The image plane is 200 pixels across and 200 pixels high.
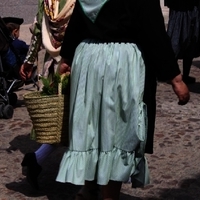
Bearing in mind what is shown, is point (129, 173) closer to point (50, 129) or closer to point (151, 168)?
point (50, 129)

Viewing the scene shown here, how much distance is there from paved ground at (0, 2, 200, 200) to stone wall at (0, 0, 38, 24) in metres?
6.01

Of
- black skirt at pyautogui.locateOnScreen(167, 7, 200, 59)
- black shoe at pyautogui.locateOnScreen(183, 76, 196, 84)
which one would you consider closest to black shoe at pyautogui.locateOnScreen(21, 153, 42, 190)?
black skirt at pyautogui.locateOnScreen(167, 7, 200, 59)

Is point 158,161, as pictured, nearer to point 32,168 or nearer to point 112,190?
point 32,168

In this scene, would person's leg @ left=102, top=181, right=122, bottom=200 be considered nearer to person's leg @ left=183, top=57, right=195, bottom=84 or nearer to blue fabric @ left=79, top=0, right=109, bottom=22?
blue fabric @ left=79, top=0, right=109, bottom=22

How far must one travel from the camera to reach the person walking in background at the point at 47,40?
517 cm

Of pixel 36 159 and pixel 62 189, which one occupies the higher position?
pixel 36 159

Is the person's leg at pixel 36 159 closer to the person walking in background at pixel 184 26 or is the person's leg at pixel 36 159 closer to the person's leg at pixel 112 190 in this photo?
the person's leg at pixel 112 190

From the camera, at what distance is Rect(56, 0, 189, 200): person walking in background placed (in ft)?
13.7

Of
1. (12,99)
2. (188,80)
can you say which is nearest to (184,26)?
(188,80)

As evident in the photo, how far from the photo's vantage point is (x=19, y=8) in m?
14.0

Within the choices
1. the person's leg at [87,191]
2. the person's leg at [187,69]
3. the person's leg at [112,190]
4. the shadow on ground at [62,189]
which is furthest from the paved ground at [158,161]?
the person's leg at [187,69]

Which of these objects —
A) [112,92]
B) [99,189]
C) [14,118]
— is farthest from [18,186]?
[14,118]

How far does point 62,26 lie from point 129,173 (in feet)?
4.51

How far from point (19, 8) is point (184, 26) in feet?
19.2
